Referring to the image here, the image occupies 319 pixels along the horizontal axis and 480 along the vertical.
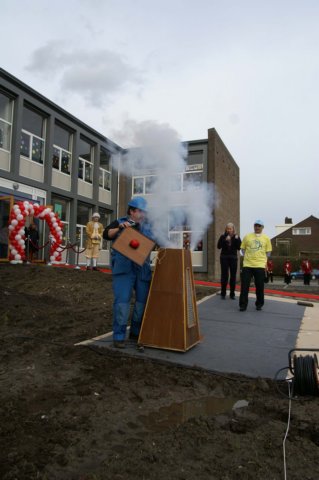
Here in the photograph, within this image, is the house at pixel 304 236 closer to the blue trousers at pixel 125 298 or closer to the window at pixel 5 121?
the window at pixel 5 121

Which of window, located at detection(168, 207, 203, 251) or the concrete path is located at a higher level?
window, located at detection(168, 207, 203, 251)

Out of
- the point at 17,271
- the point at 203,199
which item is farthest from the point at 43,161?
the point at 203,199

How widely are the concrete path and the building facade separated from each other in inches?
228

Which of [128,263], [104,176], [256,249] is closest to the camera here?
[128,263]

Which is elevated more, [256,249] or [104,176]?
[104,176]

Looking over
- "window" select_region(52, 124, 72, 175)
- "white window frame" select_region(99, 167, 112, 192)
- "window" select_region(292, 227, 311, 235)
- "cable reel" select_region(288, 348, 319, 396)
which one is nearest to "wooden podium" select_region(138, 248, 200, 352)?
"cable reel" select_region(288, 348, 319, 396)

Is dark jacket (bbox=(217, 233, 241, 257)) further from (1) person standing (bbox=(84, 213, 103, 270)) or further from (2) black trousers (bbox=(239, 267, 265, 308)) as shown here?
(1) person standing (bbox=(84, 213, 103, 270))

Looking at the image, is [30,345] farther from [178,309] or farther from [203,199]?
[203,199]

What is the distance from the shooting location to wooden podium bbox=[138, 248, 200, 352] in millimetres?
4402

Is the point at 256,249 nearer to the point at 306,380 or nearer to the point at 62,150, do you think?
the point at 306,380

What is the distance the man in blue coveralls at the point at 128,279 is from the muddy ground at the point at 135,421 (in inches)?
16.3

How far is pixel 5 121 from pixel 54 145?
118 inches

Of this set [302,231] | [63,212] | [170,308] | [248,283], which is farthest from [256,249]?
[302,231]

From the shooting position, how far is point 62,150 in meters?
17.6
